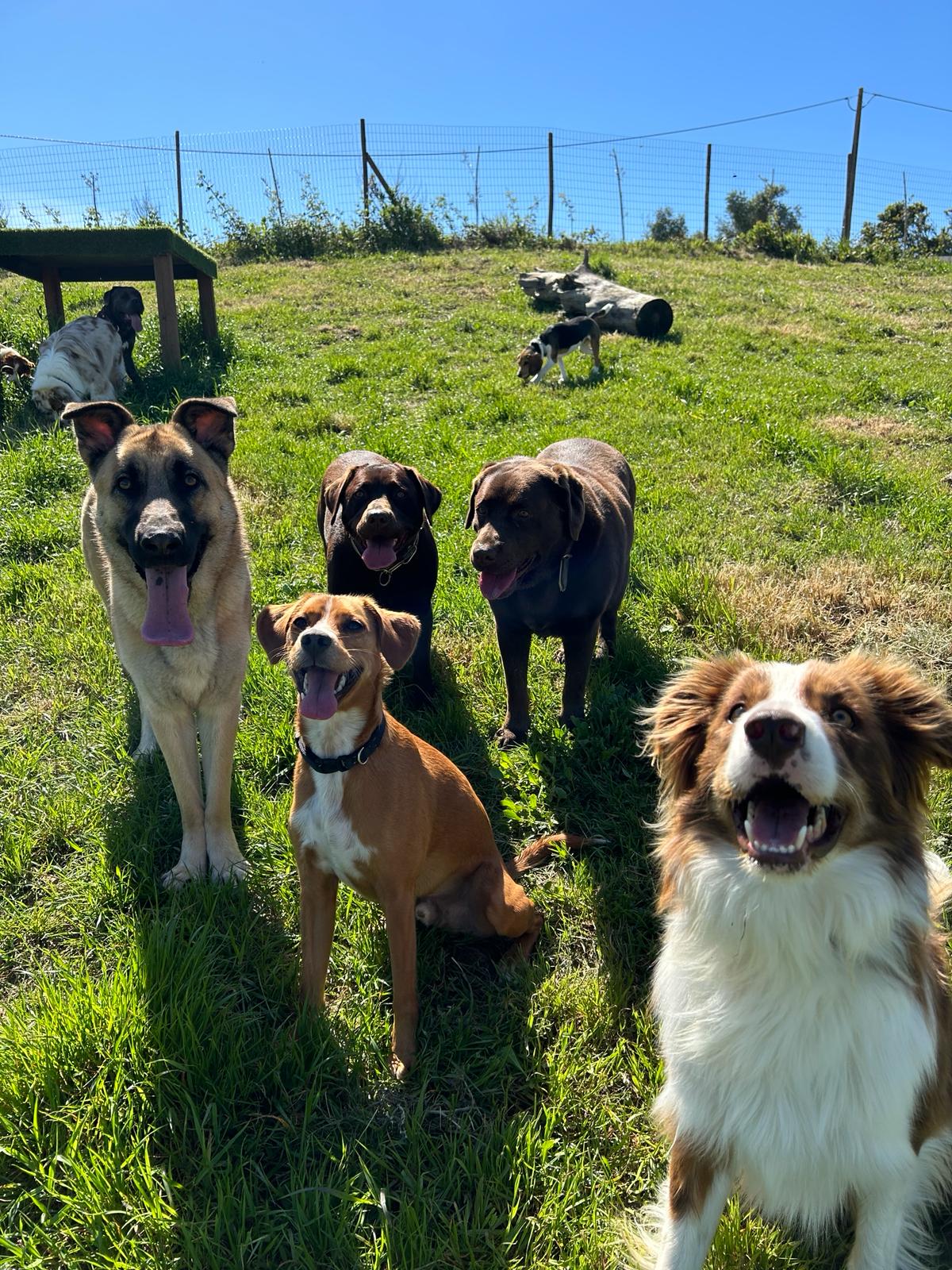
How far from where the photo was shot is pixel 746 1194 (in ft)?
6.55

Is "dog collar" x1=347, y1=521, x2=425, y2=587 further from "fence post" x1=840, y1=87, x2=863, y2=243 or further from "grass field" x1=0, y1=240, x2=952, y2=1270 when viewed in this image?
"fence post" x1=840, y1=87, x2=863, y2=243

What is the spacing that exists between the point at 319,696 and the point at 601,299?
466 inches

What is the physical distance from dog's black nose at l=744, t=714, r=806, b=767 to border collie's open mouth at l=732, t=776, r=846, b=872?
55 mm

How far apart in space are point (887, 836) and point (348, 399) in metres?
7.91

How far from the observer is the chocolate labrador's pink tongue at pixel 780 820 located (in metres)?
1.75

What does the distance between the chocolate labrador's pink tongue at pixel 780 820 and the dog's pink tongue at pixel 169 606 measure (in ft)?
7.29

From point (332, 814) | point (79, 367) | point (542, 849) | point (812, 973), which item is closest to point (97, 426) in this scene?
point (332, 814)

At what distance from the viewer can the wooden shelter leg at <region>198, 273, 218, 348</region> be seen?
10.5 metres

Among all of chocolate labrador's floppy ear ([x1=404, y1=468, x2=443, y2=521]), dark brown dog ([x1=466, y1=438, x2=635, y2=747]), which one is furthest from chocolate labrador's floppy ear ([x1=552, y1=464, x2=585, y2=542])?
chocolate labrador's floppy ear ([x1=404, y1=468, x2=443, y2=521])

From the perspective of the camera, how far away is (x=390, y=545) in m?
4.28

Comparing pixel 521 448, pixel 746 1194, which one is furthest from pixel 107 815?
pixel 521 448

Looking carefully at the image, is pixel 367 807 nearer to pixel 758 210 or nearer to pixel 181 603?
→ pixel 181 603

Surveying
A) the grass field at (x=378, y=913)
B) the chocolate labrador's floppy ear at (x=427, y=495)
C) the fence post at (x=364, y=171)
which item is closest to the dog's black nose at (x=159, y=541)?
the grass field at (x=378, y=913)

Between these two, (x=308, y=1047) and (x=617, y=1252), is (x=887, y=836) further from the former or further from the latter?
(x=308, y=1047)
